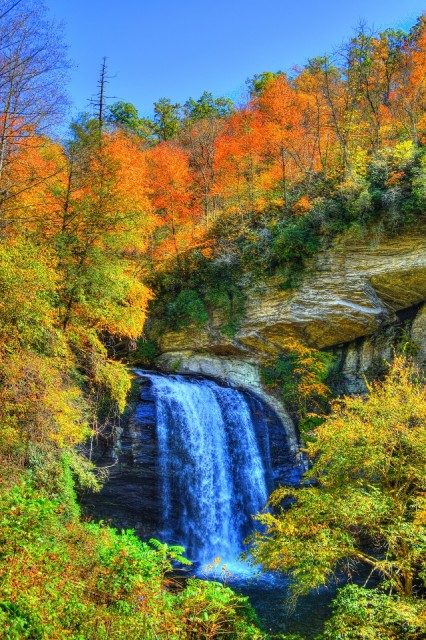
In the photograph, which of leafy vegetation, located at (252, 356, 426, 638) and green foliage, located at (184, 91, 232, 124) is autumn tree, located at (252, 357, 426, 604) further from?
green foliage, located at (184, 91, 232, 124)

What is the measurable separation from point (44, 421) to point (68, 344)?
9.55 ft

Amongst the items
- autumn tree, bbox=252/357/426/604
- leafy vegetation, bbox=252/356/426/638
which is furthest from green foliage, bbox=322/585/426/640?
autumn tree, bbox=252/357/426/604

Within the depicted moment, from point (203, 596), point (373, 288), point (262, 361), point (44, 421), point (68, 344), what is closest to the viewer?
point (203, 596)

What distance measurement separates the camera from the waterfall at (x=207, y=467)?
12.2 meters

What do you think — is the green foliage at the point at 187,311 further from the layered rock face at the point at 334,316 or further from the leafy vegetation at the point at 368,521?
the leafy vegetation at the point at 368,521

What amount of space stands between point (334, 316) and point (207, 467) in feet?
22.9

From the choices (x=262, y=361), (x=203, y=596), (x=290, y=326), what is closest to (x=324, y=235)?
(x=290, y=326)

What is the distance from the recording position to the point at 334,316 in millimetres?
15188

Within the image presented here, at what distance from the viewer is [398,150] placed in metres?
15.7

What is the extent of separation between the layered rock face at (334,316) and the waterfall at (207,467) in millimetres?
1668

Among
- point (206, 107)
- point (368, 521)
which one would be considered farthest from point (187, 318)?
point (206, 107)

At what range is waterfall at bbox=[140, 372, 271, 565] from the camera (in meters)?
12.2

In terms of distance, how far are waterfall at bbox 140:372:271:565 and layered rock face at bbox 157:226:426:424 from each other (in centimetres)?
167

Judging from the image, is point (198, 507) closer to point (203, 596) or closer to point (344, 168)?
point (203, 596)
